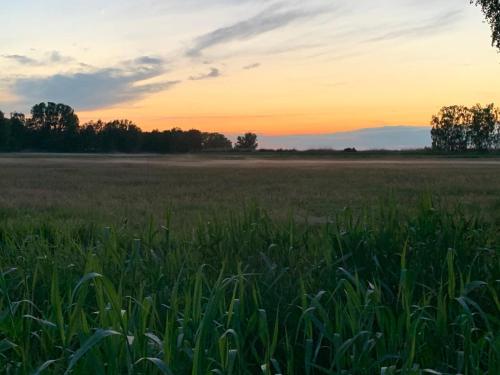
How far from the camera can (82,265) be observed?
533 cm

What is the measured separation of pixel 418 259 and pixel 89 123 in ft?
461

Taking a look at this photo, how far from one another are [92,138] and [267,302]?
435 feet

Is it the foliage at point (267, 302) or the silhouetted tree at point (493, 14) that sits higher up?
the silhouetted tree at point (493, 14)

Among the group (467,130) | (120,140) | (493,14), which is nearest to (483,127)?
(467,130)

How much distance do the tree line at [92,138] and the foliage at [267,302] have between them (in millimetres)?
121136

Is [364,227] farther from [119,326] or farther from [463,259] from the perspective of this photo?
[119,326]

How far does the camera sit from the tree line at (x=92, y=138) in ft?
419

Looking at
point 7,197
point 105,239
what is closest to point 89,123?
point 7,197

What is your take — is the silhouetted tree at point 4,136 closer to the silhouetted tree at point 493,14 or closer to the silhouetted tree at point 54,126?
the silhouetted tree at point 54,126

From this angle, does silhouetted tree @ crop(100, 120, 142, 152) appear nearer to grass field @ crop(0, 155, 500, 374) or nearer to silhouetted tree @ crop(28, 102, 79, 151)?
silhouetted tree @ crop(28, 102, 79, 151)

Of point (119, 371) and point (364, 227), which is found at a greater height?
point (364, 227)

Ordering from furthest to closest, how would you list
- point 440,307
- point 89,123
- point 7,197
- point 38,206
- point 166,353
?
point 89,123 → point 7,197 → point 38,206 → point 440,307 → point 166,353

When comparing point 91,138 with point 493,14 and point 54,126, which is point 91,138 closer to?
point 54,126

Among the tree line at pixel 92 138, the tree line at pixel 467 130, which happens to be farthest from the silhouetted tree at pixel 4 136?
the tree line at pixel 467 130
